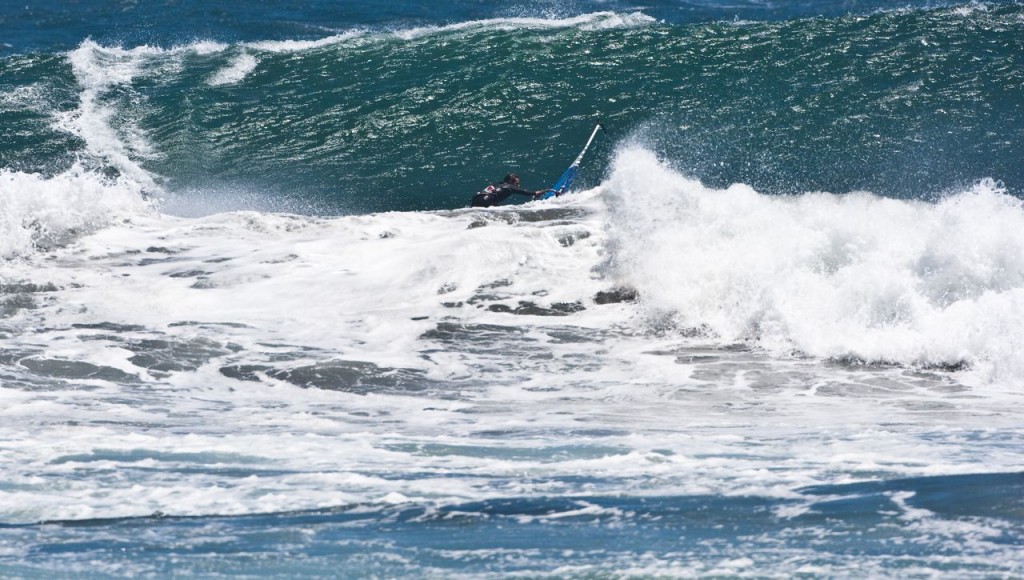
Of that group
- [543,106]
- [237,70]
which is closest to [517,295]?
[543,106]

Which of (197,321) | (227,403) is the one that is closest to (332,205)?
(197,321)

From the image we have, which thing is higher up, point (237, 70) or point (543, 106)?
point (237, 70)

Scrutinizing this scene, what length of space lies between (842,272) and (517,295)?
3.24 m

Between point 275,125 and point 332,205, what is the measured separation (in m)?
3.67

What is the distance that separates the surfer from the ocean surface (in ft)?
0.74

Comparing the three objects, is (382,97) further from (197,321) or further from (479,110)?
(197,321)

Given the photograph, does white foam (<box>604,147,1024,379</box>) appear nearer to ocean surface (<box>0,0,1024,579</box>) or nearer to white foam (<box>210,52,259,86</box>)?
ocean surface (<box>0,0,1024,579</box>)

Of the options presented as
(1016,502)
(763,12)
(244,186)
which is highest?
(763,12)

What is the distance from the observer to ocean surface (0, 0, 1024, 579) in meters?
6.00

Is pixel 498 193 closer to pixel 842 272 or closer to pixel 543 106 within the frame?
pixel 543 106

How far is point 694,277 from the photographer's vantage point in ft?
39.7

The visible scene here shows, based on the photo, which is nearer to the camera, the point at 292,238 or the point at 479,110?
the point at 292,238

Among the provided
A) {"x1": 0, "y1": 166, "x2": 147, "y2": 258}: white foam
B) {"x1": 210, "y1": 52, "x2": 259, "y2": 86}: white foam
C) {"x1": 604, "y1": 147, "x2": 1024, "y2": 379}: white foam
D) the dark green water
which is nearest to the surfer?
the dark green water

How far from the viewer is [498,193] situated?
1575cm
